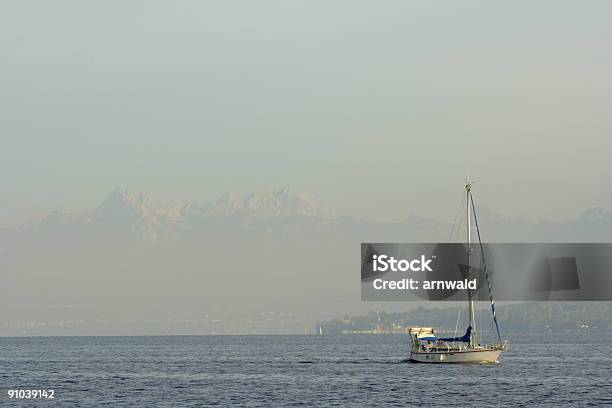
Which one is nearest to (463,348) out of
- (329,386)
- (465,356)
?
(465,356)

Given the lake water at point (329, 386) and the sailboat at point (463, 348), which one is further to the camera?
the sailboat at point (463, 348)

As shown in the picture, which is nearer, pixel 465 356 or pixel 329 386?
pixel 329 386

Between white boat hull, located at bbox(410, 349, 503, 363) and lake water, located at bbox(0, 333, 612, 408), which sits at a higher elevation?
white boat hull, located at bbox(410, 349, 503, 363)

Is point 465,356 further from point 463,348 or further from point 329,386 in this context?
point 329,386

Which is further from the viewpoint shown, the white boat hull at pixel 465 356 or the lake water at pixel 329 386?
the white boat hull at pixel 465 356

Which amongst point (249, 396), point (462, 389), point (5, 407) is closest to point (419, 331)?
point (462, 389)

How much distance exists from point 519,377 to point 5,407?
248ft

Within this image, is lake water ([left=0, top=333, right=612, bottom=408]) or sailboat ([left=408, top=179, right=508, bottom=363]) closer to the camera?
lake water ([left=0, top=333, right=612, bottom=408])

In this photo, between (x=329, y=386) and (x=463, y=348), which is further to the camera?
(x=463, y=348)

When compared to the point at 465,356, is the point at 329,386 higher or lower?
lower

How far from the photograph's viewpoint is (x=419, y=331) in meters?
184

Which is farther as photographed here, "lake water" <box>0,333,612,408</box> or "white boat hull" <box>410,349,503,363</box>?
"white boat hull" <box>410,349,503,363</box>

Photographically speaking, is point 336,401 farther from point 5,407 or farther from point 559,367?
point 559,367

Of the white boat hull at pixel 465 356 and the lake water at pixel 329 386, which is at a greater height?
the white boat hull at pixel 465 356
